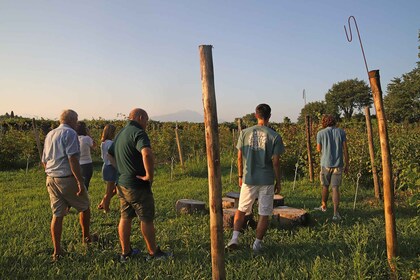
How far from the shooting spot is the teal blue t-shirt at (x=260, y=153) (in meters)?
4.46

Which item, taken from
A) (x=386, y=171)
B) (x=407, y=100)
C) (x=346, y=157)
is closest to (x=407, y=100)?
(x=407, y=100)

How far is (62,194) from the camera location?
425cm

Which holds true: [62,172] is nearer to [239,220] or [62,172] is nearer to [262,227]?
[239,220]

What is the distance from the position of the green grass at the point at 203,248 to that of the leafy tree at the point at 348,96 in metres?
57.1

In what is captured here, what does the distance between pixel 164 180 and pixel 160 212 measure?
4.13 meters

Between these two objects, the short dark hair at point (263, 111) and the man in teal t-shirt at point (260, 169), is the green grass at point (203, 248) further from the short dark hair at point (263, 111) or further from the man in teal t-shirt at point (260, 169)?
the short dark hair at point (263, 111)

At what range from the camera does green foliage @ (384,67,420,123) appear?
1592 inches

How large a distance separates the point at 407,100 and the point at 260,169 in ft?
142

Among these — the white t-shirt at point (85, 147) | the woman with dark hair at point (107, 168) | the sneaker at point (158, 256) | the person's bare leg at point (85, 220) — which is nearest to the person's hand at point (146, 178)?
the sneaker at point (158, 256)

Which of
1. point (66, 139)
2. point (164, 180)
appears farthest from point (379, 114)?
Answer: point (164, 180)

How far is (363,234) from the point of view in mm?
4590

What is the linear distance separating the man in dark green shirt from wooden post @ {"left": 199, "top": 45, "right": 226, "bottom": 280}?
133cm

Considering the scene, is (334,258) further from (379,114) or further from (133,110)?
(133,110)

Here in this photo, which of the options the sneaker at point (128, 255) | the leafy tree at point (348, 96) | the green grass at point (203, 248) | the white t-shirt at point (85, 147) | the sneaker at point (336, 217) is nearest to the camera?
the green grass at point (203, 248)
